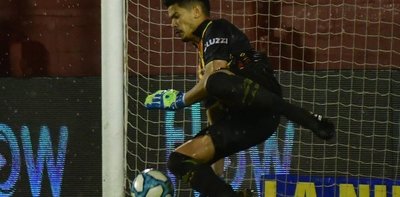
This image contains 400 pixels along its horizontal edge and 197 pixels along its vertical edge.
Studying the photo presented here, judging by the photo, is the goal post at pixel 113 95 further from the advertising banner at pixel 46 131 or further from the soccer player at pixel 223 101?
the advertising banner at pixel 46 131

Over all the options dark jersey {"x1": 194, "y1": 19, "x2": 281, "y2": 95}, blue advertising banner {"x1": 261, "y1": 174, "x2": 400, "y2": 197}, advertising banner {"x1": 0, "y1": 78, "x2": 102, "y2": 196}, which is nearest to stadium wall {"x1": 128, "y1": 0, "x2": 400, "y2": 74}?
advertising banner {"x1": 0, "y1": 78, "x2": 102, "y2": 196}

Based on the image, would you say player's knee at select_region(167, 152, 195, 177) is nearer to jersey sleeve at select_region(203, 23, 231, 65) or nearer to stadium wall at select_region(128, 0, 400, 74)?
jersey sleeve at select_region(203, 23, 231, 65)

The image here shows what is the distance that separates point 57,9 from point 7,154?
1.22 metres

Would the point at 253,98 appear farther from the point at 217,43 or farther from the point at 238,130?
the point at 217,43

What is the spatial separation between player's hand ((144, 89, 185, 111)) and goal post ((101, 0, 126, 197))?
94 centimetres

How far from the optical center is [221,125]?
11.9ft

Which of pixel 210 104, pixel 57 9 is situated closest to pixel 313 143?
pixel 210 104

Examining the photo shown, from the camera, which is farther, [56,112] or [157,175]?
[56,112]

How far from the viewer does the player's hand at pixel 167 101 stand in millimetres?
3701

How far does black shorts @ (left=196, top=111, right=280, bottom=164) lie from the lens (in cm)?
359

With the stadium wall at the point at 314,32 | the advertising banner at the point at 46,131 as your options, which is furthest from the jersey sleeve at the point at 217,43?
the advertising banner at the point at 46,131

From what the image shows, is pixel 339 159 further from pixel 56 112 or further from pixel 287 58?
pixel 56 112

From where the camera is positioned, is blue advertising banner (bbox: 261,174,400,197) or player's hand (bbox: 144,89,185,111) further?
blue advertising banner (bbox: 261,174,400,197)

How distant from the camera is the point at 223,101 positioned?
3.59 meters
